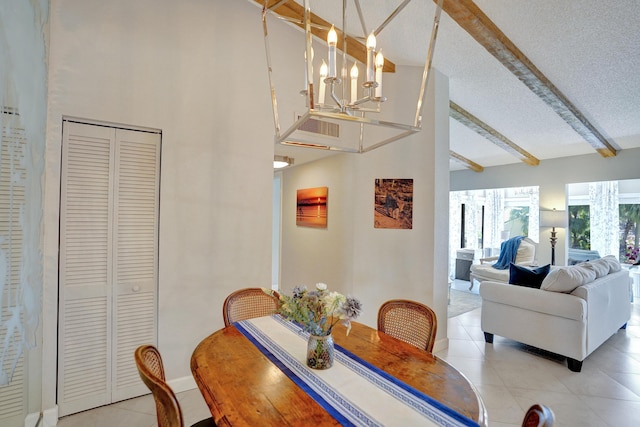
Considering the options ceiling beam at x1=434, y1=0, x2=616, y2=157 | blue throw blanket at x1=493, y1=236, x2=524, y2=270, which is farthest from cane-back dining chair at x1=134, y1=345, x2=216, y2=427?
blue throw blanket at x1=493, y1=236, x2=524, y2=270

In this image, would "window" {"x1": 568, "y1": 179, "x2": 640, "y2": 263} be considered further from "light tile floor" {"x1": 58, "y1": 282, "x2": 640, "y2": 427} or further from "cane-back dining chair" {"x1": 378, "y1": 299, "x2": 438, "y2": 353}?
"cane-back dining chair" {"x1": 378, "y1": 299, "x2": 438, "y2": 353}

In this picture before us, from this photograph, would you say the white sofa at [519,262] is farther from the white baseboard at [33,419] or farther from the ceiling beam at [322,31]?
the white baseboard at [33,419]

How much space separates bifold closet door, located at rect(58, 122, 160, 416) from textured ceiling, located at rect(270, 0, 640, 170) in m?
2.30

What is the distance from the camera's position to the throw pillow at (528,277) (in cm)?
347

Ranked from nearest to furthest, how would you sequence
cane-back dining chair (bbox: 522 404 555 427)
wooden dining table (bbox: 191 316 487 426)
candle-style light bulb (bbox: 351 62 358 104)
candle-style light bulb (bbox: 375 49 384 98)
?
cane-back dining chair (bbox: 522 404 555 427)
wooden dining table (bbox: 191 316 487 426)
candle-style light bulb (bbox: 375 49 384 98)
candle-style light bulb (bbox: 351 62 358 104)

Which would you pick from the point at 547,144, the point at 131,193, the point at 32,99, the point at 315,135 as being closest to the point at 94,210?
the point at 131,193

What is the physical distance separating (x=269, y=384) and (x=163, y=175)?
1926 millimetres

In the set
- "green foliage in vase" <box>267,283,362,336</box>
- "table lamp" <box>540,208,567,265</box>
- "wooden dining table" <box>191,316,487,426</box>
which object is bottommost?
"wooden dining table" <box>191,316,487,426</box>

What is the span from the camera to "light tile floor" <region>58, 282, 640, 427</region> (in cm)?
227

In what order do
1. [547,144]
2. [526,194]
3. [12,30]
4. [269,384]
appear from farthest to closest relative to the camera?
[526,194], [547,144], [12,30], [269,384]

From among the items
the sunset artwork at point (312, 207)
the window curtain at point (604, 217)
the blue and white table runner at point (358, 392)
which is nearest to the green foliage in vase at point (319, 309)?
the blue and white table runner at point (358, 392)

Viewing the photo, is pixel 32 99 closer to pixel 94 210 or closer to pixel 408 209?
pixel 94 210

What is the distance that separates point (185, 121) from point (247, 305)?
158cm

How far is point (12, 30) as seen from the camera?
138 cm
